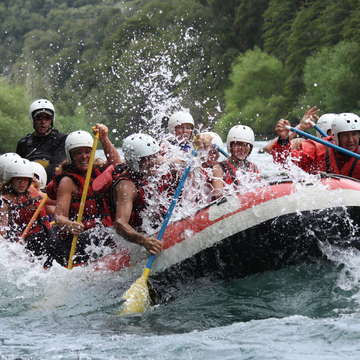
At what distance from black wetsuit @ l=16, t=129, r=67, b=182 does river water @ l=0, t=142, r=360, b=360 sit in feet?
6.45

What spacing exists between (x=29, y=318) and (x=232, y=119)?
42.1 meters

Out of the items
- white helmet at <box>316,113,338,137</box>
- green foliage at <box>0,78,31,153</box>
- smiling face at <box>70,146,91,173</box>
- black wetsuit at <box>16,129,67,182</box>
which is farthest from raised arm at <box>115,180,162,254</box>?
green foliage at <box>0,78,31,153</box>

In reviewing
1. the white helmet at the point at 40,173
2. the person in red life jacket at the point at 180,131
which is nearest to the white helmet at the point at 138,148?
the person in red life jacket at the point at 180,131

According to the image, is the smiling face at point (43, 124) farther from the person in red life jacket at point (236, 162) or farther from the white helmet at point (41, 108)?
the person in red life jacket at point (236, 162)

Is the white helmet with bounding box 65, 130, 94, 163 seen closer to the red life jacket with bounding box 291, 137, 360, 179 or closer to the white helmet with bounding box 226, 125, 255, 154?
the white helmet with bounding box 226, 125, 255, 154

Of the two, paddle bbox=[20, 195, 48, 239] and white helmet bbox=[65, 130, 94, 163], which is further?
paddle bbox=[20, 195, 48, 239]

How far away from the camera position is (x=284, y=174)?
671 centimetres

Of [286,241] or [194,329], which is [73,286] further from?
[286,241]

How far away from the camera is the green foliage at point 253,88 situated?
47.4 m

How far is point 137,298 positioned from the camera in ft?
20.8

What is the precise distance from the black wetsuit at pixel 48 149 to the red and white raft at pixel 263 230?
3335 mm

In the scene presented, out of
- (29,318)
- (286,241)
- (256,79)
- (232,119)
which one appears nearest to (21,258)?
(29,318)

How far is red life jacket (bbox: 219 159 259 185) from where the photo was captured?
7.18 metres

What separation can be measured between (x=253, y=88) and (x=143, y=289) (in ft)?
145
